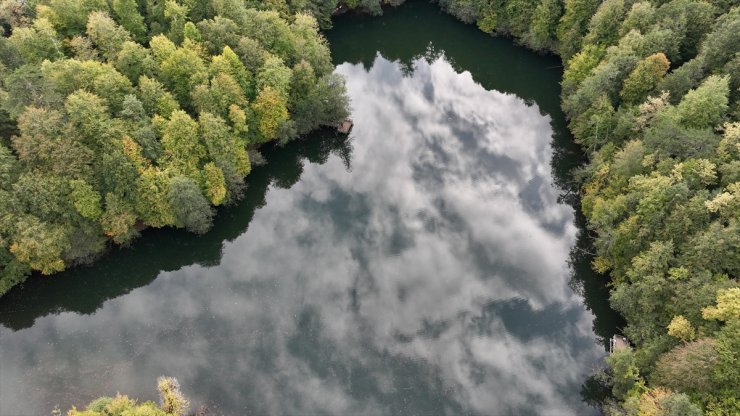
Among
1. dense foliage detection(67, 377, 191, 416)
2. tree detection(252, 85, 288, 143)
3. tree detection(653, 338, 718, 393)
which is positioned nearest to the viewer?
tree detection(653, 338, 718, 393)

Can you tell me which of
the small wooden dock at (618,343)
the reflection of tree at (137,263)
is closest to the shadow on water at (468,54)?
the small wooden dock at (618,343)

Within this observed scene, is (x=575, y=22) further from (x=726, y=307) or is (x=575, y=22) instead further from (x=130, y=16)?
(x=130, y=16)

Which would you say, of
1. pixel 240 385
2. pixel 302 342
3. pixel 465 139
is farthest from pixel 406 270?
pixel 465 139

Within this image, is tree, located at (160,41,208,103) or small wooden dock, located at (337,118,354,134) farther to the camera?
small wooden dock, located at (337,118,354,134)

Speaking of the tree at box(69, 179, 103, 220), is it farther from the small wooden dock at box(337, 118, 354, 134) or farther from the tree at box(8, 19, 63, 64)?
the small wooden dock at box(337, 118, 354, 134)

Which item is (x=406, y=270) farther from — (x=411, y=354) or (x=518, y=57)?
(x=518, y=57)

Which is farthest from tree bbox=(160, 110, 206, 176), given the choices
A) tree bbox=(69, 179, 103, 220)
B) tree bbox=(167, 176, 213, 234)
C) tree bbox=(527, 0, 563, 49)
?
tree bbox=(527, 0, 563, 49)

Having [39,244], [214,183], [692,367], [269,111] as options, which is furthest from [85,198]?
[692,367]
